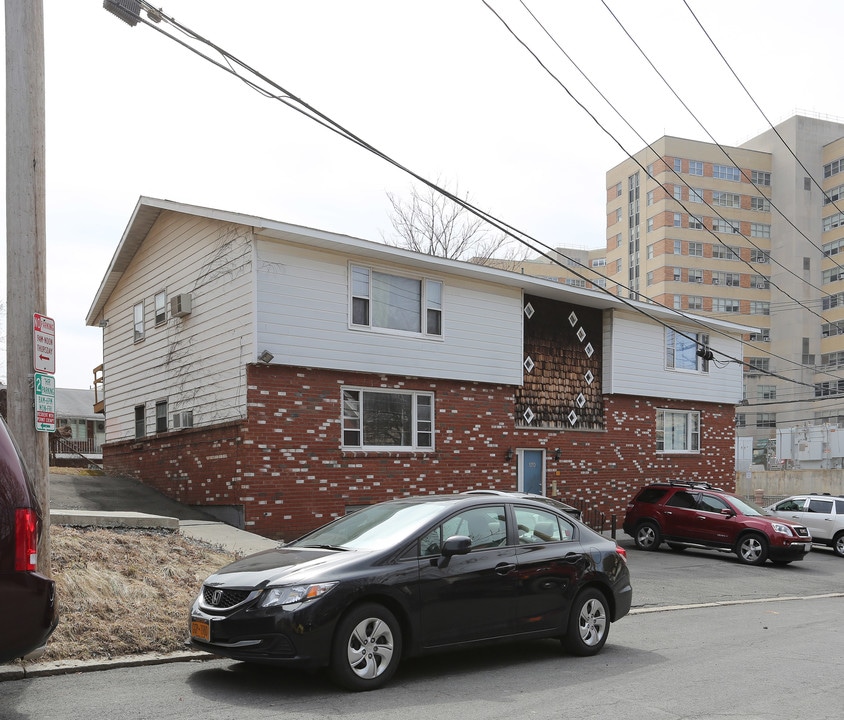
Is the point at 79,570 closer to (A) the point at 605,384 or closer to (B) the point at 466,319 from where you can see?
(B) the point at 466,319

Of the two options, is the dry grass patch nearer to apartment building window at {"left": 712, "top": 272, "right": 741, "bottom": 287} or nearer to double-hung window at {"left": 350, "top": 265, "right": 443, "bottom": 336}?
double-hung window at {"left": 350, "top": 265, "right": 443, "bottom": 336}

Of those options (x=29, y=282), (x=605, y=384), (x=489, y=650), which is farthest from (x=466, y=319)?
(x=29, y=282)

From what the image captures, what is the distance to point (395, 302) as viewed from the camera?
18547 mm

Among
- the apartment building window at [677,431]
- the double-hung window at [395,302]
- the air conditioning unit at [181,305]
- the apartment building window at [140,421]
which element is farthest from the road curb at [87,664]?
the apartment building window at [677,431]

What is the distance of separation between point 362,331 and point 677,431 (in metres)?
12.5

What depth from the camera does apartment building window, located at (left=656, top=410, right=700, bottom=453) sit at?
25359mm

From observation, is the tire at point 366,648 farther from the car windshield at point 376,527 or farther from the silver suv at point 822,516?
the silver suv at point 822,516

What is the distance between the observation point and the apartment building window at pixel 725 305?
7831 centimetres

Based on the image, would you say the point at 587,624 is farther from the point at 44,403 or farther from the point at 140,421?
the point at 140,421

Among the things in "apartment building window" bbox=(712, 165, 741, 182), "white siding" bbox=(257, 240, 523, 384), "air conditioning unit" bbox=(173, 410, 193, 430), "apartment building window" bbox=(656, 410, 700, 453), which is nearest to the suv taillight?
"white siding" bbox=(257, 240, 523, 384)

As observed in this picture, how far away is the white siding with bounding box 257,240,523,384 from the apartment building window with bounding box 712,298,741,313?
204 feet

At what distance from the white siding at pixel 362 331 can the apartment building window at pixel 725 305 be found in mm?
62239

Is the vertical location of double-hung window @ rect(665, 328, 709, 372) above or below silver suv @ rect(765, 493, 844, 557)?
above

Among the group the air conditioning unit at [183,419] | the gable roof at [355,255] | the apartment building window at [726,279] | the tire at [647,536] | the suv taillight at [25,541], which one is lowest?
the tire at [647,536]
